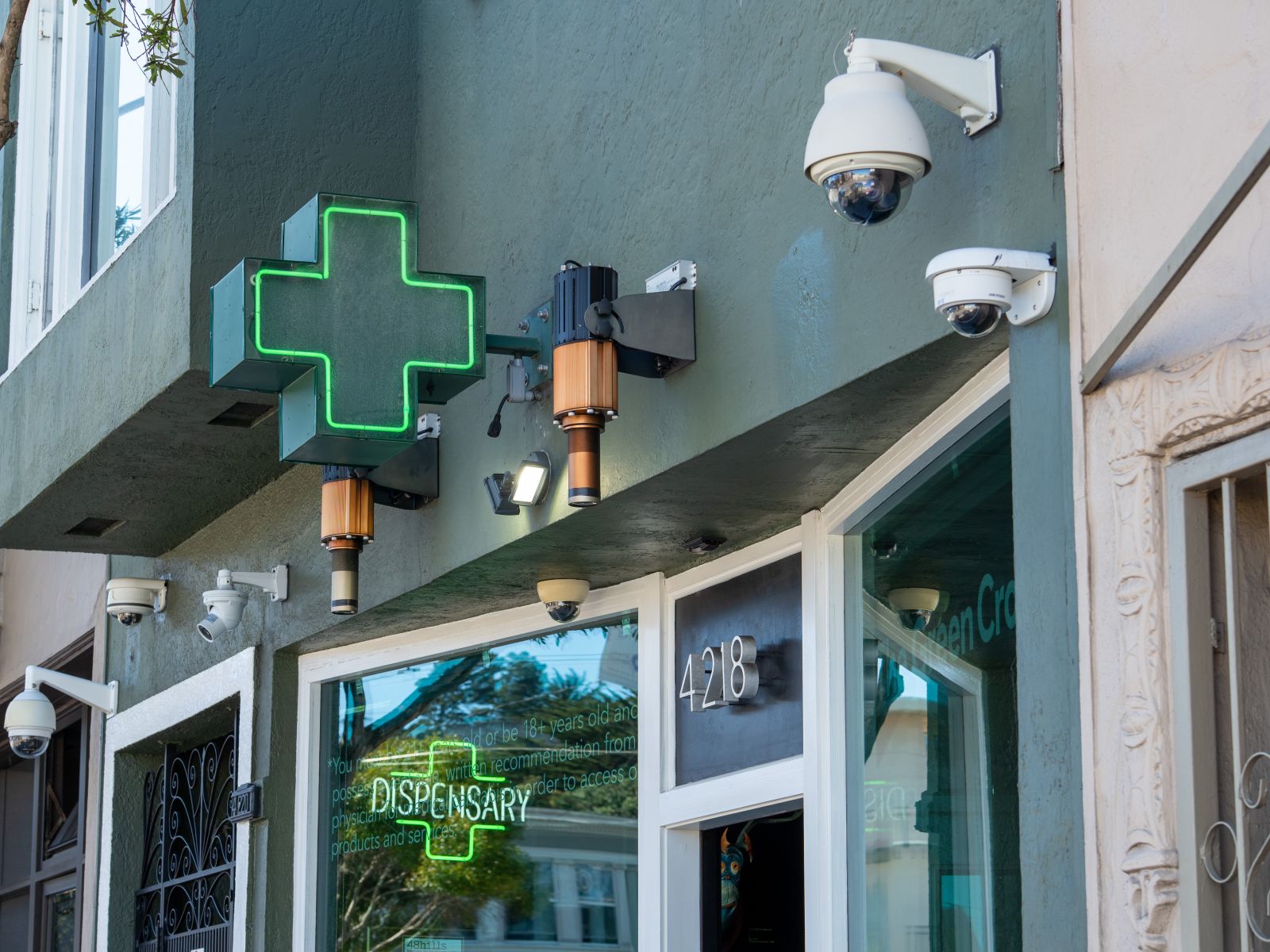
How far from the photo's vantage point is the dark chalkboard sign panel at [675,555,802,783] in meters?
5.75

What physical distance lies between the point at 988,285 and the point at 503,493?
8.24 feet

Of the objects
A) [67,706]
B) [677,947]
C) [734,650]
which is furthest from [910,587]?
[67,706]

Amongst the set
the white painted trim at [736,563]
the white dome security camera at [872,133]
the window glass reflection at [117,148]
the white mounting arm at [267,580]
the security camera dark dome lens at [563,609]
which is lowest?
the security camera dark dome lens at [563,609]

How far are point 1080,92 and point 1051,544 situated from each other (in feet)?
3.03

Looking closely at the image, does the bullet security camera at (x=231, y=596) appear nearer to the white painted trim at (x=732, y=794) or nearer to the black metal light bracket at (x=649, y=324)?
the white painted trim at (x=732, y=794)

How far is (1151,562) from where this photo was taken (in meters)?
3.41

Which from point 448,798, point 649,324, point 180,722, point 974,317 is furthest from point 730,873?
point 974,317

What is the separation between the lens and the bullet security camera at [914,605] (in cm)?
487

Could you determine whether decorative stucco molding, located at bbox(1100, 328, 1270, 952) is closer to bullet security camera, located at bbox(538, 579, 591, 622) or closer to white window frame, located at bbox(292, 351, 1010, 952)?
white window frame, located at bbox(292, 351, 1010, 952)

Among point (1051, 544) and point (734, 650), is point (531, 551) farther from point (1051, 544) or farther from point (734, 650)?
point (1051, 544)

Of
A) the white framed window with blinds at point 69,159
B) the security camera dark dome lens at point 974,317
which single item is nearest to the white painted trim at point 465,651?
the white framed window with blinds at point 69,159

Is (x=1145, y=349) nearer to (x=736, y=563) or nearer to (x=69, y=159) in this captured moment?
(x=736, y=563)

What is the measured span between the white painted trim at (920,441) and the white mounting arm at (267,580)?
3237 millimetres

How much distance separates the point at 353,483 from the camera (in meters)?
6.45
